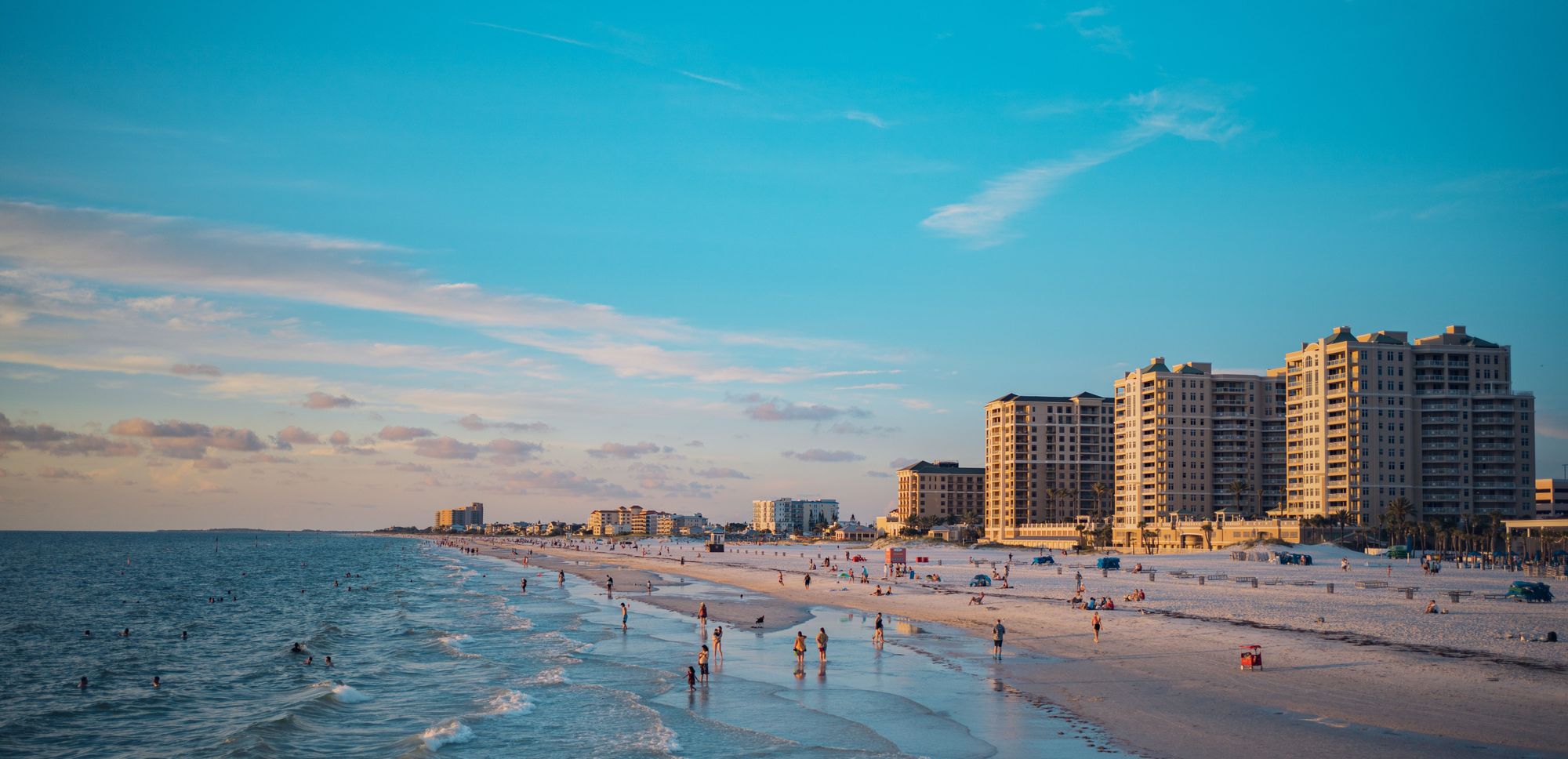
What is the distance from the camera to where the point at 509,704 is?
3566cm

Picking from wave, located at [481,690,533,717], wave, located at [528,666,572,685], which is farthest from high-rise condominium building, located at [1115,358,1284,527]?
wave, located at [481,690,533,717]

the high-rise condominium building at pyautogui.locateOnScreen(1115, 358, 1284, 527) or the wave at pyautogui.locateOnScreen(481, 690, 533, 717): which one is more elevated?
the high-rise condominium building at pyautogui.locateOnScreen(1115, 358, 1284, 527)

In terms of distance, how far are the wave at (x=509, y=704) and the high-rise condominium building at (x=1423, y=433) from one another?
4983 inches

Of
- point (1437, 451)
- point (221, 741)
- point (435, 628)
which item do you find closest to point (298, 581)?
point (435, 628)

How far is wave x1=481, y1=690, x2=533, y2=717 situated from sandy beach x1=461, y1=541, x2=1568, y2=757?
16.5m

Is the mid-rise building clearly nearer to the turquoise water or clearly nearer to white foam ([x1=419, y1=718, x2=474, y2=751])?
the turquoise water

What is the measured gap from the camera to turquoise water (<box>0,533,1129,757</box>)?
30031mm

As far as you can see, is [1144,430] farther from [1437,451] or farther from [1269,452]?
[1437,451]

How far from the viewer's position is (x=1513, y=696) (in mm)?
31766

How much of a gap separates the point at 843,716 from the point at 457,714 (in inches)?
506

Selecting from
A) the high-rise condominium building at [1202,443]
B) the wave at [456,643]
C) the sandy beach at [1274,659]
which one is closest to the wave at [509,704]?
the wave at [456,643]

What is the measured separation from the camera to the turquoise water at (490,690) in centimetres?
3003

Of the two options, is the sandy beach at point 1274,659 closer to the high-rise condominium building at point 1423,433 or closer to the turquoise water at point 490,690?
the turquoise water at point 490,690

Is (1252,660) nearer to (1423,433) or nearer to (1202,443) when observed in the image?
(1423,433)
